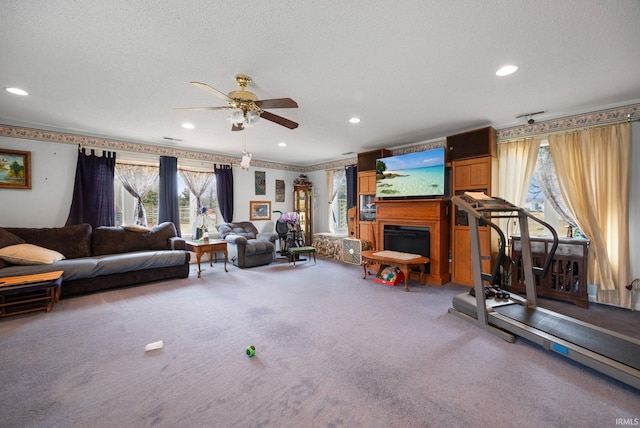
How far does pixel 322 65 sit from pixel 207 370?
8.99 ft

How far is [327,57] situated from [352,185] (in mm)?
4150

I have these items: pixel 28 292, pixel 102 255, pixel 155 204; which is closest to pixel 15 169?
pixel 102 255

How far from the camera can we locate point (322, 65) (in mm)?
2346

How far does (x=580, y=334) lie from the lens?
223 cm

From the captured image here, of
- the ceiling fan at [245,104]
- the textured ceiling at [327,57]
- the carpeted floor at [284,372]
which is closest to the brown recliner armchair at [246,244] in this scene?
the carpeted floor at [284,372]

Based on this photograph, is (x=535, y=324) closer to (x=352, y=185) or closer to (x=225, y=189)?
(x=352, y=185)

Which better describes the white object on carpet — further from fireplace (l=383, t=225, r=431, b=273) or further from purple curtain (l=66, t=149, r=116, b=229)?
fireplace (l=383, t=225, r=431, b=273)

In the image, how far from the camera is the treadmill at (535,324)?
6.21ft

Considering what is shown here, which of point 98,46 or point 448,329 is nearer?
point 98,46

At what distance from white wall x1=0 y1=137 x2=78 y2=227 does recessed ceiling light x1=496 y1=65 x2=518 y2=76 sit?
6.32 meters

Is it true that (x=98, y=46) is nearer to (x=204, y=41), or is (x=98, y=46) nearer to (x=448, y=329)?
(x=204, y=41)

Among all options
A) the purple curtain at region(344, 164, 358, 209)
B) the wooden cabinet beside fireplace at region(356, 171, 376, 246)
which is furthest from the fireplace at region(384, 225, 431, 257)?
the purple curtain at region(344, 164, 358, 209)

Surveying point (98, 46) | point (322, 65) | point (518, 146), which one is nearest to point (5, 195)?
point (98, 46)

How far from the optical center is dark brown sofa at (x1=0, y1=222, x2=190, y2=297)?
3533mm
